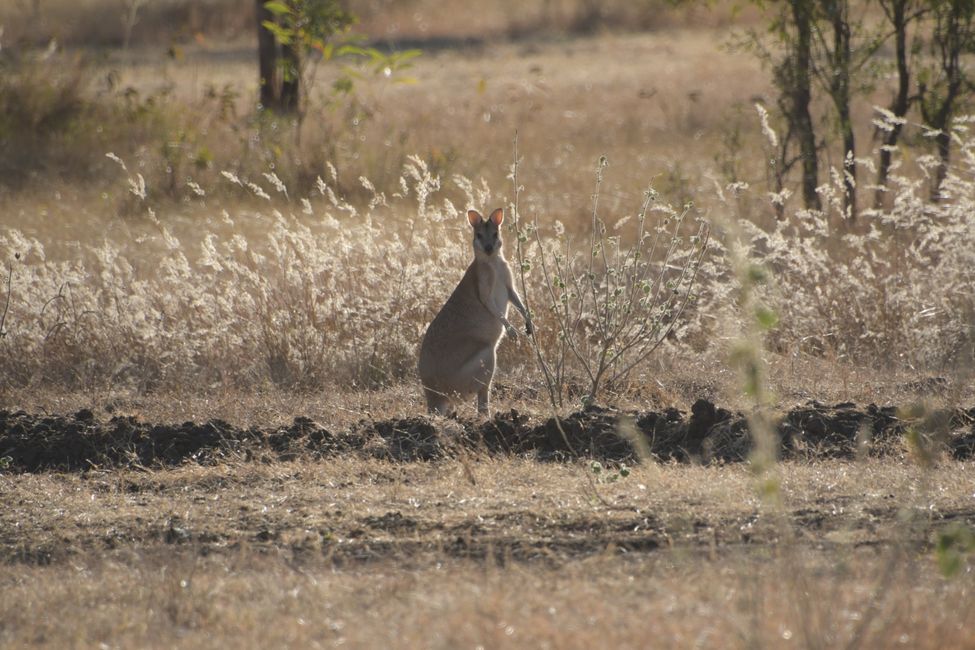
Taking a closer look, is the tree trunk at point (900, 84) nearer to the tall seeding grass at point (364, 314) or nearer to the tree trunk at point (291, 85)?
the tall seeding grass at point (364, 314)

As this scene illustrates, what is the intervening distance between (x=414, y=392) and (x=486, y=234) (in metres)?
1.09

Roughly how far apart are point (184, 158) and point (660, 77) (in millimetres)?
11188

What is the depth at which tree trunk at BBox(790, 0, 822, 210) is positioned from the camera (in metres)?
10.6

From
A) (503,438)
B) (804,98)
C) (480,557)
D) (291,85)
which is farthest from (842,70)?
(291,85)

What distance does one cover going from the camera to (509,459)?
20.3 feet

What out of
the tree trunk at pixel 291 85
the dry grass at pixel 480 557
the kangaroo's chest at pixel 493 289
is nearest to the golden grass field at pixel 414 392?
the dry grass at pixel 480 557

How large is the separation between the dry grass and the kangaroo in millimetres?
1236

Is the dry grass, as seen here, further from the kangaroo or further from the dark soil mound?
the kangaroo

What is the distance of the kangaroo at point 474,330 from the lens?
731cm

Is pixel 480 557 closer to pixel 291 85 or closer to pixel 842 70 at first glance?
pixel 842 70

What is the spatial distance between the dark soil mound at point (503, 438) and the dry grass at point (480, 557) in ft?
1.05

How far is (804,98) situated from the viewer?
1084 centimetres

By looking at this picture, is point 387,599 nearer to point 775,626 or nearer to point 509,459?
point 775,626

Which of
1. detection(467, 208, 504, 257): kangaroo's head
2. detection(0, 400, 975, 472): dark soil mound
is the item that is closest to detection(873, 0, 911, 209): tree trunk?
detection(467, 208, 504, 257): kangaroo's head
